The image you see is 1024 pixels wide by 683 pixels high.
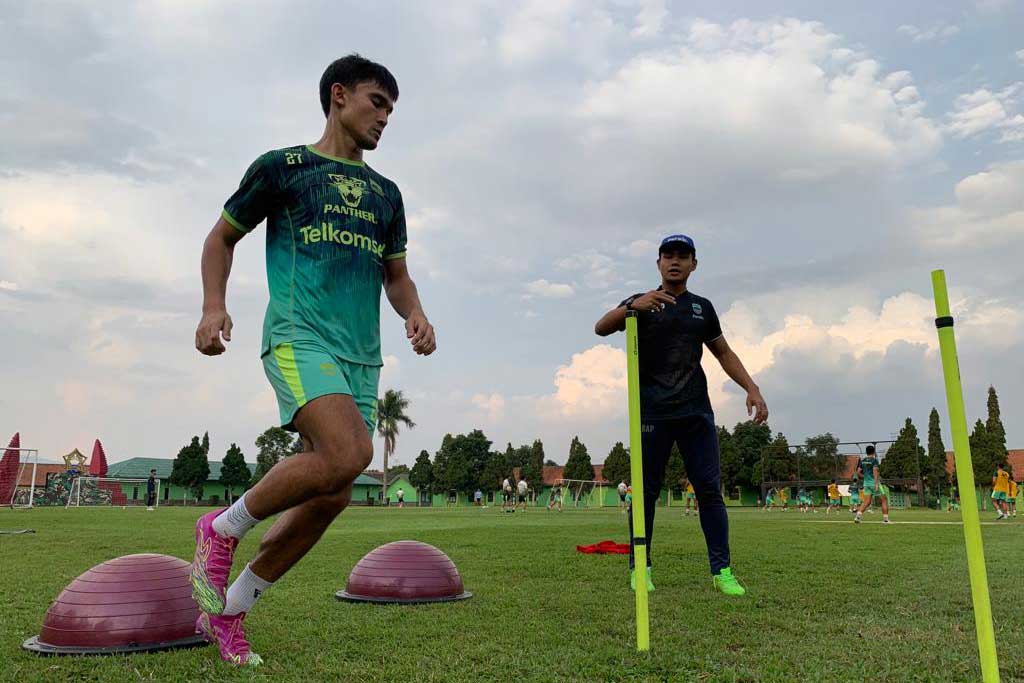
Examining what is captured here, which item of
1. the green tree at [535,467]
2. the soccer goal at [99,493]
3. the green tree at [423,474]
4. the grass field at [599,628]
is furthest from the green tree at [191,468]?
the grass field at [599,628]

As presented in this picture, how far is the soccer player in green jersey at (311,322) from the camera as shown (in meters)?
3.15

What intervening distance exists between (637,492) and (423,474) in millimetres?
92708

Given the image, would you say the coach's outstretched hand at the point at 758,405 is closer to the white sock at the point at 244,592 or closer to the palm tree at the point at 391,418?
the white sock at the point at 244,592

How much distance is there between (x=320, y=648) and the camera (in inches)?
138

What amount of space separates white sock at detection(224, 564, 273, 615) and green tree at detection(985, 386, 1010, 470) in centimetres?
6740

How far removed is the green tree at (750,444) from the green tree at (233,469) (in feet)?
168

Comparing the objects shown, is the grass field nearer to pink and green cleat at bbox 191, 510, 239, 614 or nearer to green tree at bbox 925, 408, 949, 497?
pink and green cleat at bbox 191, 510, 239, 614

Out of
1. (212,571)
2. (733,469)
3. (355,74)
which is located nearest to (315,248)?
(355,74)

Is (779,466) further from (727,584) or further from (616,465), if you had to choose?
(727,584)

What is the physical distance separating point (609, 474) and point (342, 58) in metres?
78.4

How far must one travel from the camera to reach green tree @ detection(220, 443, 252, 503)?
80250 mm

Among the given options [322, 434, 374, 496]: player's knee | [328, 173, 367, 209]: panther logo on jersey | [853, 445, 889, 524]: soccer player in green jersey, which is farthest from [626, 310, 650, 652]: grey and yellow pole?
[853, 445, 889, 524]: soccer player in green jersey

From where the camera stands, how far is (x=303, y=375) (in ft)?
10.5

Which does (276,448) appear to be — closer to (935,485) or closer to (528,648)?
(935,485)
